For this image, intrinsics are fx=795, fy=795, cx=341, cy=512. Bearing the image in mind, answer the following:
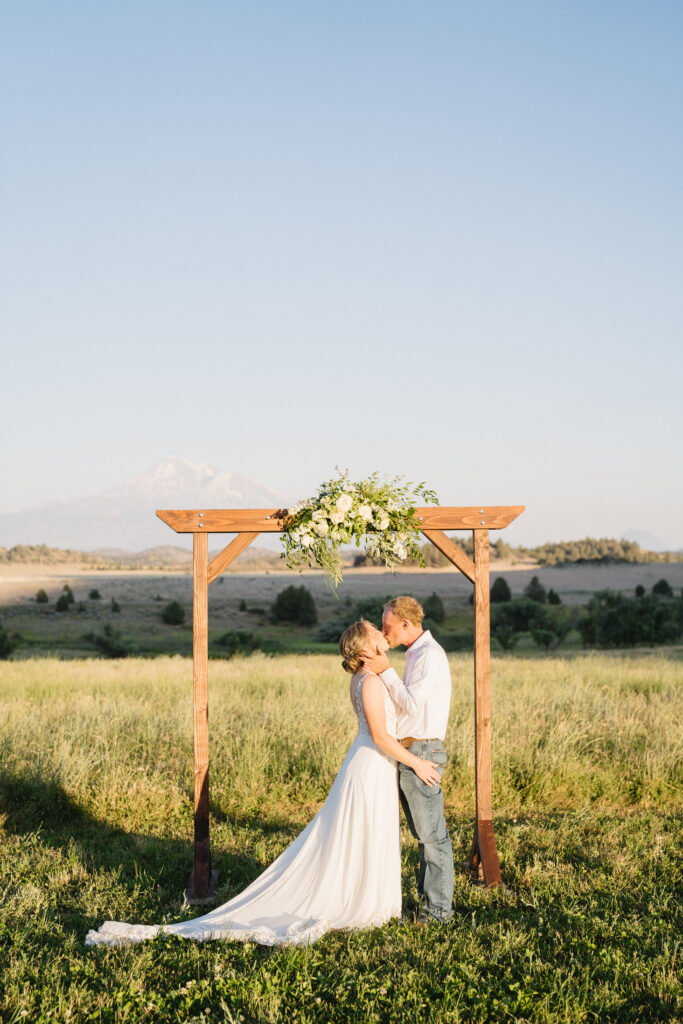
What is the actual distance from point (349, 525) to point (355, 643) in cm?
120

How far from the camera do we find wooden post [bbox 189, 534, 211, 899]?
21.5 feet

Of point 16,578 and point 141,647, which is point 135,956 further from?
point 16,578

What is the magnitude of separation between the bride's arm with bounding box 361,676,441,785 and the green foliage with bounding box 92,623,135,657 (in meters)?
28.4

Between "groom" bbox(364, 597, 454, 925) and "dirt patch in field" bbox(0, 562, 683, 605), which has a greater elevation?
"groom" bbox(364, 597, 454, 925)

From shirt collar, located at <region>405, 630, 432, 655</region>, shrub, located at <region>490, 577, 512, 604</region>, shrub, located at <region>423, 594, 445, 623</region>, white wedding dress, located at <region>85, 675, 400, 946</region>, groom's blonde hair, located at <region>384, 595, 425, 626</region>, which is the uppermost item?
groom's blonde hair, located at <region>384, 595, 425, 626</region>

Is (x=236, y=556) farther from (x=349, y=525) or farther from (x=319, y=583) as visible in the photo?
(x=319, y=583)

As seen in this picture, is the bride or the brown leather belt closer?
the bride

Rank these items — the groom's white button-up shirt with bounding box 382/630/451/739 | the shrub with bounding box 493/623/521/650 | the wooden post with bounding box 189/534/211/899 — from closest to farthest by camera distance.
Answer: the groom's white button-up shirt with bounding box 382/630/451/739
the wooden post with bounding box 189/534/211/899
the shrub with bounding box 493/623/521/650

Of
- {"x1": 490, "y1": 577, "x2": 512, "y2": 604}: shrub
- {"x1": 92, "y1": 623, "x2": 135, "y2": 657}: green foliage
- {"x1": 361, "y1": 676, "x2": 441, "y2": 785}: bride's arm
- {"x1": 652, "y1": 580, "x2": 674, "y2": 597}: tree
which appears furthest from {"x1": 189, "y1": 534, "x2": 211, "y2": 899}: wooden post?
{"x1": 652, "y1": 580, "x2": 674, "y2": 597}: tree

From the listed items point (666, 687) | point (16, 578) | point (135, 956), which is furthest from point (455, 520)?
point (16, 578)

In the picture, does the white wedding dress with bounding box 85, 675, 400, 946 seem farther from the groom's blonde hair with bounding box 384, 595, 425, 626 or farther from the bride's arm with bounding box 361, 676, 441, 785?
the groom's blonde hair with bounding box 384, 595, 425, 626

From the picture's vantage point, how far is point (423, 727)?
5.57m

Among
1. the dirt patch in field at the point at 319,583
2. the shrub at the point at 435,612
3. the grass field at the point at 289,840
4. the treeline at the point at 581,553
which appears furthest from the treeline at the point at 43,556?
the grass field at the point at 289,840

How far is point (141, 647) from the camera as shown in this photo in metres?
35.3
